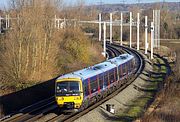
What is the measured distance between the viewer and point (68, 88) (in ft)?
86.0

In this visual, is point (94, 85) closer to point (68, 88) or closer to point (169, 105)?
point (68, 88)

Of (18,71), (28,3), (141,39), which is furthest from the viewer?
(141,39)

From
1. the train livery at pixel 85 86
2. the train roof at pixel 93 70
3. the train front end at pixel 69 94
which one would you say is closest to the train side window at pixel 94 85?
the train livery at pixel 85 86

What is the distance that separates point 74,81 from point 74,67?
20049mm

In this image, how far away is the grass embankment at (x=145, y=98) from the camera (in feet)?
90.2

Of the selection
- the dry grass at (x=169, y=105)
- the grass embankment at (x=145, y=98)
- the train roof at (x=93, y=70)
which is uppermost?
the train roof at (x=93, y=70)

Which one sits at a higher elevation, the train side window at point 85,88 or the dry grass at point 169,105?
the train side window at point 85,88

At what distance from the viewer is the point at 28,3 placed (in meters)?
38.0

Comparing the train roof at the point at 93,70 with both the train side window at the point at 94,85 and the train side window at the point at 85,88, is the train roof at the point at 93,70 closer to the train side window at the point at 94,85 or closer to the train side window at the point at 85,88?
the train side window at the point at 85,88

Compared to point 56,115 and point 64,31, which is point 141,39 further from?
point 56,115

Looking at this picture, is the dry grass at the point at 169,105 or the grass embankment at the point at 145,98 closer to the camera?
the dry grass at the point at 169,105

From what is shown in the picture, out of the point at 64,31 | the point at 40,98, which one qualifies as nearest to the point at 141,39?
the point at 64,31

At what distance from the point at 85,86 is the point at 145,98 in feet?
30.0

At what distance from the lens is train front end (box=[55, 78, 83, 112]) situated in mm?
25969
